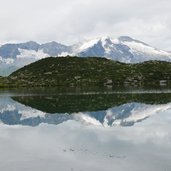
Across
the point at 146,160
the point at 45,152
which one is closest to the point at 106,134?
the point at 45,152

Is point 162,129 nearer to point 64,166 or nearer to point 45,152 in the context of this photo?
point 45,152

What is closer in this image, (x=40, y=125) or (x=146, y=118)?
(x=40, y=125)

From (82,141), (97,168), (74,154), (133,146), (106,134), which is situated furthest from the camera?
(106,134)

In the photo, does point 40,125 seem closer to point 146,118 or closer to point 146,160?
point 146,118

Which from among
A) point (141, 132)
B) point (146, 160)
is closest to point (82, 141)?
point (141, 132)

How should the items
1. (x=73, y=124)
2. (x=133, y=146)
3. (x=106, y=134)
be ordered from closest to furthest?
(x=133, y=146)
(x=106, y=134)
(x=73, y=124)

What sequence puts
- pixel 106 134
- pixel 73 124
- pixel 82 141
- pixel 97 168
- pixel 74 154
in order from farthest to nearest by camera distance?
pixel 73 124 < pixel 106 134 < pixel 82 141 < pixel 74 154 < pixel 97 168

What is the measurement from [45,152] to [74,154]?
3.38m

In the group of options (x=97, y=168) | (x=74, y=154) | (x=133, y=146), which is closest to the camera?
(x=97, y=168)

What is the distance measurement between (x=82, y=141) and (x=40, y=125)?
69.1 ft

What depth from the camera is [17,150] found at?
41750mm

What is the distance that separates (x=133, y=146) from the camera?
41250mm

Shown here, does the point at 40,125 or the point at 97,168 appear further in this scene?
the point at 40,125

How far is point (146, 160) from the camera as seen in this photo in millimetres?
34219
